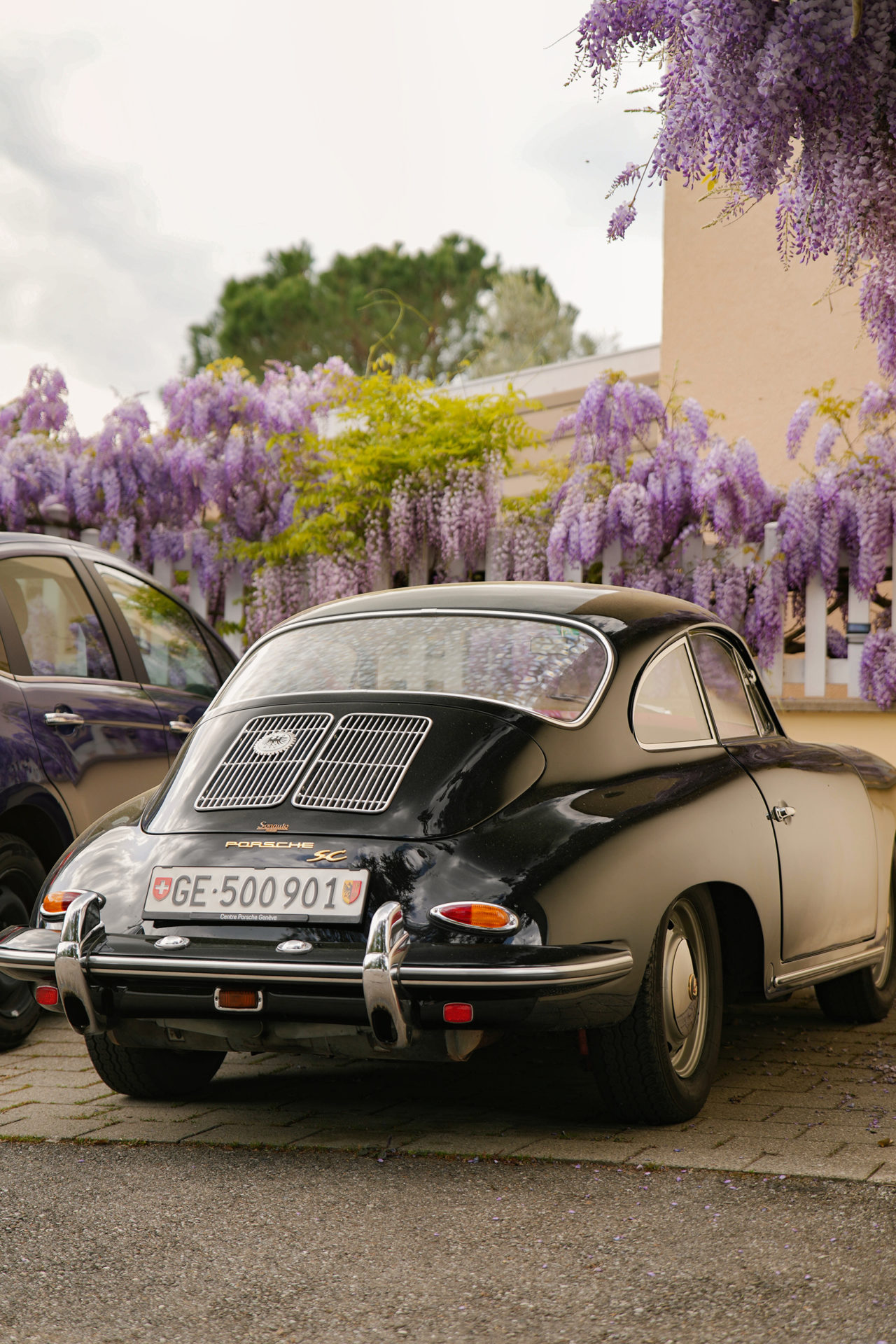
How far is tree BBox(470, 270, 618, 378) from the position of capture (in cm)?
3828

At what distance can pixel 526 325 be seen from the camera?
127 ft

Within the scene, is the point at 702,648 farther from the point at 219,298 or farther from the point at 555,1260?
the point at 219,298

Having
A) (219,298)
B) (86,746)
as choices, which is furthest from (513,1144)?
(219,298)

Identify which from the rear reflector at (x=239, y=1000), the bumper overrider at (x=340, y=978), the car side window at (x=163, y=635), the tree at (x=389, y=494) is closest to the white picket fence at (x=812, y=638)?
the tree at (x=389, y=494)

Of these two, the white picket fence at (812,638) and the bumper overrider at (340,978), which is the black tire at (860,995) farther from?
the white picket fence at (812,638)

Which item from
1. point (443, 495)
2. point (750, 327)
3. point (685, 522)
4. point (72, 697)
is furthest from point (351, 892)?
point (750, 327)

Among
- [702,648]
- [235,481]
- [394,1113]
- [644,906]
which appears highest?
[235,481]

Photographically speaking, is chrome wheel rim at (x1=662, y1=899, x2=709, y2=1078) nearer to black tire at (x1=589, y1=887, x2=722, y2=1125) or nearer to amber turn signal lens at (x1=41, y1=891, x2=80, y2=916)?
black tire at (x1=589, y1=887, x2=722, y2=1125)

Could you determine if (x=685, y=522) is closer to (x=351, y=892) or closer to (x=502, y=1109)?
(x=502, y=1109)

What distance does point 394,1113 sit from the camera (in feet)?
13.3

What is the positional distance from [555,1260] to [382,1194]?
57cm

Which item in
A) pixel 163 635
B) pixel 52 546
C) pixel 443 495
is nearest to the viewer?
pixel 52 546

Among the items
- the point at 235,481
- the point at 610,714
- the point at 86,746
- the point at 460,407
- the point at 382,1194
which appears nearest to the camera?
the point at 382,1194

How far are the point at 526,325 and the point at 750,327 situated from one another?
26.9 m
